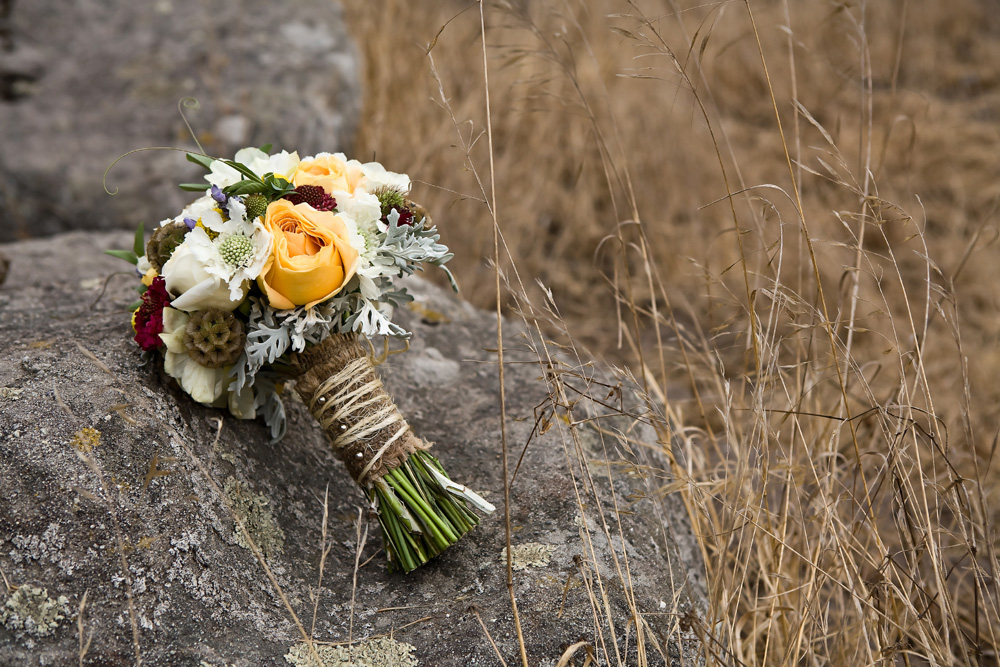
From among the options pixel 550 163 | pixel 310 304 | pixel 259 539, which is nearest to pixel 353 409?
pixel 310 304

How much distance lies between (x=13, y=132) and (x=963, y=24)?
20.9ft

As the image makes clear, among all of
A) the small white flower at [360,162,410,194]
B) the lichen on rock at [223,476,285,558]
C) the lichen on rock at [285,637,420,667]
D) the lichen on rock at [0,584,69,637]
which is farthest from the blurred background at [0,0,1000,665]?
the lichen on rock at [0,584,69,637]

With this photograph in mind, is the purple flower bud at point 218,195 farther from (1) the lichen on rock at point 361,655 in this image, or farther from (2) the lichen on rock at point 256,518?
(1) the lichen on rock at point 361,655

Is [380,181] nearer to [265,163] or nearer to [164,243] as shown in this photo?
[265,163]

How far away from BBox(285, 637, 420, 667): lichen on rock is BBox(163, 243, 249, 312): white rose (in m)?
0.64

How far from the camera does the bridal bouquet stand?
1387 mm

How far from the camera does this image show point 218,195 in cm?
141

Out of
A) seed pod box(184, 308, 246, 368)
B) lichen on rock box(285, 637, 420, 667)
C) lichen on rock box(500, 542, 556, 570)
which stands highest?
seed pod box(184, 308, 246, 368)

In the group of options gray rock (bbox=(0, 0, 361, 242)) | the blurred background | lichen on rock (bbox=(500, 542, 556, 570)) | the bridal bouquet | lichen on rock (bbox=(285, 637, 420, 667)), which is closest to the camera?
lichen on rock (bbox=(285, 637, 420, 667))

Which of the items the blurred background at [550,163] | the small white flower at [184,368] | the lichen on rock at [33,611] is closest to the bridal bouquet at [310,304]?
the small white flower at [184,368]

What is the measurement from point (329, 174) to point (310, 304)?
299 mm

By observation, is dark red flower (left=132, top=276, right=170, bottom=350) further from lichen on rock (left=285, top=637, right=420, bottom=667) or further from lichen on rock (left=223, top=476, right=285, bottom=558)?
lichen on rock (left=285, top=637, right=420, bottom=667)

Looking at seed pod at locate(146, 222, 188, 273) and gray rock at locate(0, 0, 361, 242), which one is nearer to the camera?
seed pod at locate(146, 222, 188, 273)

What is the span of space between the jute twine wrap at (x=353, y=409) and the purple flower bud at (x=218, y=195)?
0.33m
